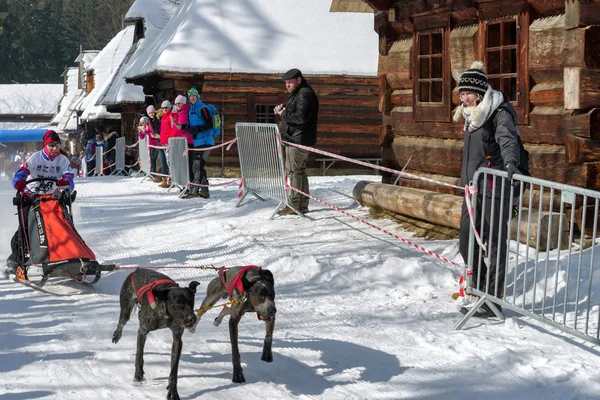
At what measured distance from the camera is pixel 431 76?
39.4 ft

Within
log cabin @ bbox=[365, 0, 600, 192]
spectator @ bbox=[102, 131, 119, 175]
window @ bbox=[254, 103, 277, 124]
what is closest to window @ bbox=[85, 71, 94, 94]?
spectator @ bbox=[102, 131, 119, 175]

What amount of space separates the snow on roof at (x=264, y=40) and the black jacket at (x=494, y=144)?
16.2 meters

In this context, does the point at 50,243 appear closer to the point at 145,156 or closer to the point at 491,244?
the point at 491,244

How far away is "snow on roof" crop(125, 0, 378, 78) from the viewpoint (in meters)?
22.8

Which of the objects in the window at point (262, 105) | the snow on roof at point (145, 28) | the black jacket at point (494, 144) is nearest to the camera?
the black jacket at point (494, 144)

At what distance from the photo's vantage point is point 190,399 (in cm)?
516

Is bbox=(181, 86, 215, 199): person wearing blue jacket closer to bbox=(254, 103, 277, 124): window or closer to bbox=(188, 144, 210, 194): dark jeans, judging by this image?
bbox=(188, 144, 210, 194): dark jeans

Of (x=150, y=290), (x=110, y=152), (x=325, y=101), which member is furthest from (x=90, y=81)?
(x=150, y=290)

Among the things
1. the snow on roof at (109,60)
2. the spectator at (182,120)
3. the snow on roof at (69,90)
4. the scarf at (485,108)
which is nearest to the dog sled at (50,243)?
the scarf at (485,108)

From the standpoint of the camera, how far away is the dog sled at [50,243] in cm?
824

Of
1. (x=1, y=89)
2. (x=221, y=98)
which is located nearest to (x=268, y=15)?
(x=221, y=98)

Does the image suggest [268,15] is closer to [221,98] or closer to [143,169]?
[221,98]

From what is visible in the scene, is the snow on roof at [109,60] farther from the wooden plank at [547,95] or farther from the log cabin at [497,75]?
the wooden plank at [547,95]

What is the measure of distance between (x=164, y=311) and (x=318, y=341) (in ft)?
5.21
